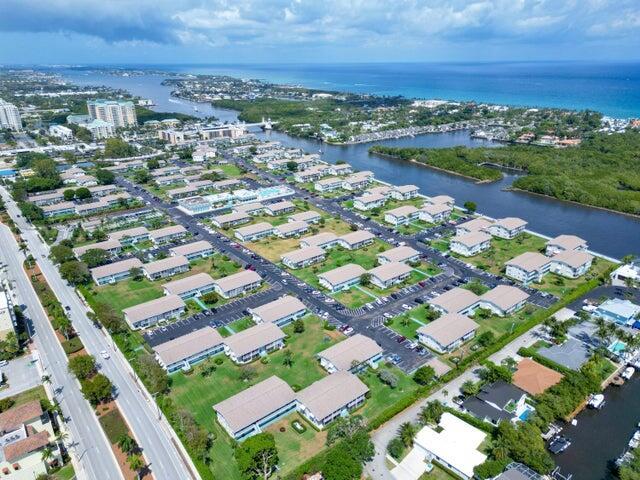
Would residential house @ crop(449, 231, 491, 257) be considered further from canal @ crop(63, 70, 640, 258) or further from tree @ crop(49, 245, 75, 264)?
tree @ crop(49, 245, 75, 264)

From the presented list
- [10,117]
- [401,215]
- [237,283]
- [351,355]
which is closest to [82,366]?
[237,283]

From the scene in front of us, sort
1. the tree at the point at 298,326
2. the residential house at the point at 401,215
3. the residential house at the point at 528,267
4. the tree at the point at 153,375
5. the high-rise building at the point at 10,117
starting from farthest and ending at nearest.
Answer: the high-rise building at the point at 10,117 < the residential house at the point at 401,215 < the residential house at the point at 528,267 < the tree at the point at 298,326 < the tree at the point at 153,375

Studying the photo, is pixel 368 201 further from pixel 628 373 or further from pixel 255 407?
pixel 255 407

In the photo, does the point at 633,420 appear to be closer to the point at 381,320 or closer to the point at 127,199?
the point at 381,320

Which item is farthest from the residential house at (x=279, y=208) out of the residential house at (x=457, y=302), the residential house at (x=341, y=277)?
the residential house at (x=457, y=302)

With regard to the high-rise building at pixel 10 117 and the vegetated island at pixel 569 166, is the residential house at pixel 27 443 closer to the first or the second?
the vegetated island at pixel 569 166

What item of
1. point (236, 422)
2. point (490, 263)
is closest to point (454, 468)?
point (236, 422)
